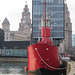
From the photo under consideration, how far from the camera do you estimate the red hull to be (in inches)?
1570

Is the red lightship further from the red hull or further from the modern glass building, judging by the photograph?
the modern glass building

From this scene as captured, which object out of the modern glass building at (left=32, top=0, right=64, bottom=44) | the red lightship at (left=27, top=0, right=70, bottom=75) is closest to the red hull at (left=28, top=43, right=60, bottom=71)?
the red lightship at (left=27, top=0, right=70, bottom=75)

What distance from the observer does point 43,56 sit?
39.8 meters

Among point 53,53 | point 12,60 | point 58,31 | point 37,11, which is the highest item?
point 37,11

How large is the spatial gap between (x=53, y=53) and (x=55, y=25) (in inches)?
1966

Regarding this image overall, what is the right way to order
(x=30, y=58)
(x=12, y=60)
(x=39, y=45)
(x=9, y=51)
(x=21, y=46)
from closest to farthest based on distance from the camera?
(x=39, y=45) < (x=30, y=58) < (x=12, y=60) < (x=9, y=51) < (x=21, y=46)

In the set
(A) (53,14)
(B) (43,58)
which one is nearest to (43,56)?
(B) (43,58)

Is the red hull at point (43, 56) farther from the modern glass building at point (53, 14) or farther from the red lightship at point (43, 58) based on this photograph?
the modern glass building at point (53, 14)

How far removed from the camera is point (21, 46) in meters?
106

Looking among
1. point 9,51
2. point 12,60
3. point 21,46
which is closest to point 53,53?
point 12,60

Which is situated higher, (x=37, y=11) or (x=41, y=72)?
(x=37, y=11)

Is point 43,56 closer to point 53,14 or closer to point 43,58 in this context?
point 43,58

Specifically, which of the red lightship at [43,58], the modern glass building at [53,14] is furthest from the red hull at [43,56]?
the modern glass building at [53,14]

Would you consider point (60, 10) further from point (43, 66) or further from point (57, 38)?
point (43, 66)
